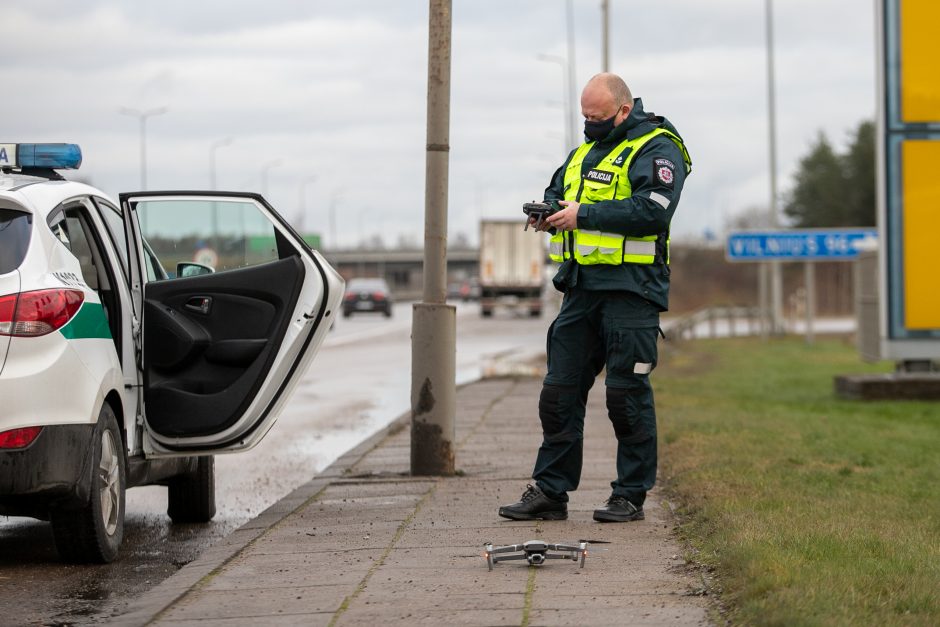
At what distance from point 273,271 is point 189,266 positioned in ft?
1.69

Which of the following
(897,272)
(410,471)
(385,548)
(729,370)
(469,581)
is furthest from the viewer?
(729,370)

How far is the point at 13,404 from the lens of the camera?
578 cm

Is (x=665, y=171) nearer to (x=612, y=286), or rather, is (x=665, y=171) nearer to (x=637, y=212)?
(x=637, y=212)

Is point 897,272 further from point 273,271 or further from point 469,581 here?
point 469,581

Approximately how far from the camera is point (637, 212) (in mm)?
6523

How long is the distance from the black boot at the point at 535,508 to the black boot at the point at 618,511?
186mm

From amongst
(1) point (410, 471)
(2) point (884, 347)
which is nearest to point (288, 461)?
(1) point (410, 471)

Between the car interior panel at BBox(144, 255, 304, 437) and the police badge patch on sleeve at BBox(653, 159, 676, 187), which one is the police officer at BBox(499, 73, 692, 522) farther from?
the car interior panel at BBox(144, 255, 304, 437)

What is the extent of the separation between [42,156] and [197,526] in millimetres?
2122

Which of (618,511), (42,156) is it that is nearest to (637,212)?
(618,511)

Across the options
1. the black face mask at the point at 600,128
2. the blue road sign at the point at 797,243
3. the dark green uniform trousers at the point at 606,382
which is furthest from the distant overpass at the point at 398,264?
the black face mask at the point at 600,128

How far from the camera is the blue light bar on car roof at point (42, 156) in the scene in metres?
6.93

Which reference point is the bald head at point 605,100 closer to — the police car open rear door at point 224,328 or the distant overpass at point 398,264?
the police car open rear door at point 224,328

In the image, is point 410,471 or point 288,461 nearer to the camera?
point 410,471
